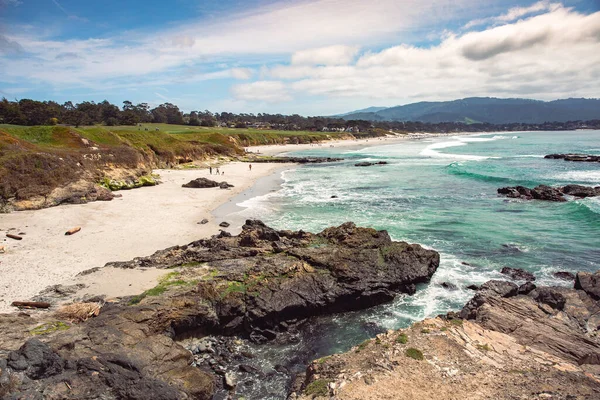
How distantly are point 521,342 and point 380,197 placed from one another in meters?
25.5

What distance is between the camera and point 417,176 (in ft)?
161

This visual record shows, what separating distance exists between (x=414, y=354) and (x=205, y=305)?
7.09 m

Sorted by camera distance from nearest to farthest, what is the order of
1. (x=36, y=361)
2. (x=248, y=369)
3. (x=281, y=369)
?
(x=36, y=361) < (x=248, y=369) < (x=281, y=369)

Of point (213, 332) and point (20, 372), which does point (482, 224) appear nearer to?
point (213, 332)

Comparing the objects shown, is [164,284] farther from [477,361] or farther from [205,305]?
[477,361]

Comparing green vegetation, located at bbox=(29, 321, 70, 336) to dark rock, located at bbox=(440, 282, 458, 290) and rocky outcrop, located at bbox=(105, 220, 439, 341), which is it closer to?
rocky outcrop, located at bbox=(105, 220, 439, 341)

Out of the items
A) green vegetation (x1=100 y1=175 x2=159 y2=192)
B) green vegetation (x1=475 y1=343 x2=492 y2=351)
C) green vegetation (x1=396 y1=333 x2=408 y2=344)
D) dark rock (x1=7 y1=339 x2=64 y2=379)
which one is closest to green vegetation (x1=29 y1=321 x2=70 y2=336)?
dark rock (x1=7 y1=339 x2=64 y2=379)

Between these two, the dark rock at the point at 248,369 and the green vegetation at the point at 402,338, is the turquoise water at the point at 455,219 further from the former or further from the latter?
the dark rock at the point at 248,369

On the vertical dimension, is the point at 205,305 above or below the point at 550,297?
above

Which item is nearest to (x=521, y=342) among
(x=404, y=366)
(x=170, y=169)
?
(x=404, y=366)

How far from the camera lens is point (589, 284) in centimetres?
1405

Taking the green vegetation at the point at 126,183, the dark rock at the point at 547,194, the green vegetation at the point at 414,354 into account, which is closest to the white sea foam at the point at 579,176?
the dark rock at the point at 547,194

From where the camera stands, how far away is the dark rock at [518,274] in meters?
16.2

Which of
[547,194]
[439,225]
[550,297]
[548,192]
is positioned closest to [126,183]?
[439,225]
